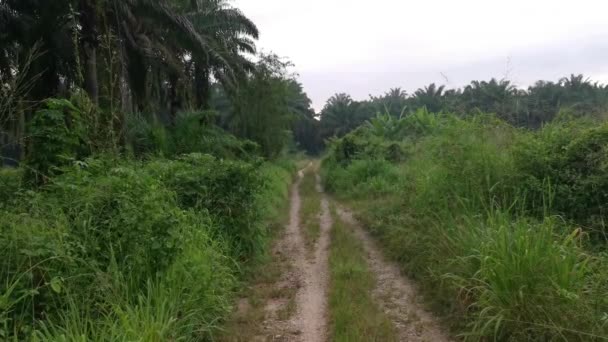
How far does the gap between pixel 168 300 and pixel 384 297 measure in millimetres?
2897

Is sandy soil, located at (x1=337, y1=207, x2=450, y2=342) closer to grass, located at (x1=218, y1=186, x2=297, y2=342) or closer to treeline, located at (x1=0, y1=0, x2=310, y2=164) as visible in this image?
grass, located at (x1=218, y1=186, x2=297, y2=342)

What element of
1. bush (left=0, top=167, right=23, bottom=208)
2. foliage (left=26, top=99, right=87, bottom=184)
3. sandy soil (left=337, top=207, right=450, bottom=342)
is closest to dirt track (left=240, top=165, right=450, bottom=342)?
sandy soil (left=337, top=207, right=450, bottom=342)

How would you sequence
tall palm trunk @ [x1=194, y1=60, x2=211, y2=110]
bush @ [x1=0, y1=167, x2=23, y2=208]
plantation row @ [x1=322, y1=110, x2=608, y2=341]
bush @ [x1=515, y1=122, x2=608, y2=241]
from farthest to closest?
tall palm trunk @ [x1=194, y1=60, x2=211, y2=110] < bush @ [x1=515, y1=122, x2=608, y2=241] < bush @ [x1=0, y1=167, x2=23, y2=208] < plantation row @ [x1=322, y1=110, x2=608, y2=341]

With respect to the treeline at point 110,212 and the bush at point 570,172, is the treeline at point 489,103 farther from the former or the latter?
the treeline at point 110,212

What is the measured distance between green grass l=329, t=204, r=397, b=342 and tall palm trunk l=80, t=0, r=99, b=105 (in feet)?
19.5

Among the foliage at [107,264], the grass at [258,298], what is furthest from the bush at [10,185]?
the grass at [258,298]

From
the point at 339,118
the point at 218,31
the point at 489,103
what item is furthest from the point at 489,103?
the point at 339,118

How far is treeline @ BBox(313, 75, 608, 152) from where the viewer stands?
8578 millimetres

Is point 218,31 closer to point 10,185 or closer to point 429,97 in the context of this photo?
point 10,185

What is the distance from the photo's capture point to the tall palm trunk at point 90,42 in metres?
A: 9.61

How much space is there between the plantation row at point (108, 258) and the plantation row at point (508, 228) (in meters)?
2.62

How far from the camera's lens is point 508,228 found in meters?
4.84

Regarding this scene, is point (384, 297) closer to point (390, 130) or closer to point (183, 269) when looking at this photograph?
point (183, 269)

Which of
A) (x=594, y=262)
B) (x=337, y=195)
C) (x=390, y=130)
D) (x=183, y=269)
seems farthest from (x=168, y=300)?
(x=390, y=130)
